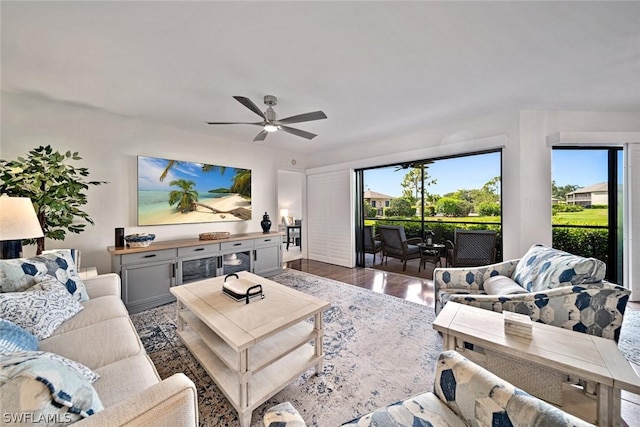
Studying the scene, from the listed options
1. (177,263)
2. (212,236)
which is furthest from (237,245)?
(177,263)

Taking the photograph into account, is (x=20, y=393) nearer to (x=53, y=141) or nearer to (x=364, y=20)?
(x=364, y=20)

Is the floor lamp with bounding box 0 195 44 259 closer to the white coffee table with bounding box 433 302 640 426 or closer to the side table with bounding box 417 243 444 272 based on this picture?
the white coffee table with bounding box 433 302 640 426

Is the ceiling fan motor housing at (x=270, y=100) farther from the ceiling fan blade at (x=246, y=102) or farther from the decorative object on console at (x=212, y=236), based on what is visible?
the decorative object on console at (x=212, y=236)

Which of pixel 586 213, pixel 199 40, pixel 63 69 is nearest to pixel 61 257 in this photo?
pixel 63 69

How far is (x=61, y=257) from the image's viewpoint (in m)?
1.95

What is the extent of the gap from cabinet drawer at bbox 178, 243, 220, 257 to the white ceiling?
1.79m

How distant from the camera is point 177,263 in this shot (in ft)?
10.2

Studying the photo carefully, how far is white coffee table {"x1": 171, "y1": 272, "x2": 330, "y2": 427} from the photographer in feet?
4.47

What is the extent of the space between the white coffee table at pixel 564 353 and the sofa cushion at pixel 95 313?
2267 millimetres

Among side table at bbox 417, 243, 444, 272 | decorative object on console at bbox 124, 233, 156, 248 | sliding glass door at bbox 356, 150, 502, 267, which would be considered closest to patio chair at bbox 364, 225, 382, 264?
sliding glass door at bbox 356, 150, 502, 267

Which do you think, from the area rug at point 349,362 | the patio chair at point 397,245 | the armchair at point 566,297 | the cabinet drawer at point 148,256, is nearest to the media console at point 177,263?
the cabinet drawer at point 148,256

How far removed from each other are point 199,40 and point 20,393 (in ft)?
6.86

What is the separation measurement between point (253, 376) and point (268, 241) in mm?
2680

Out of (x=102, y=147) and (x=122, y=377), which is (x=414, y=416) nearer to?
(x=122, y=377)
